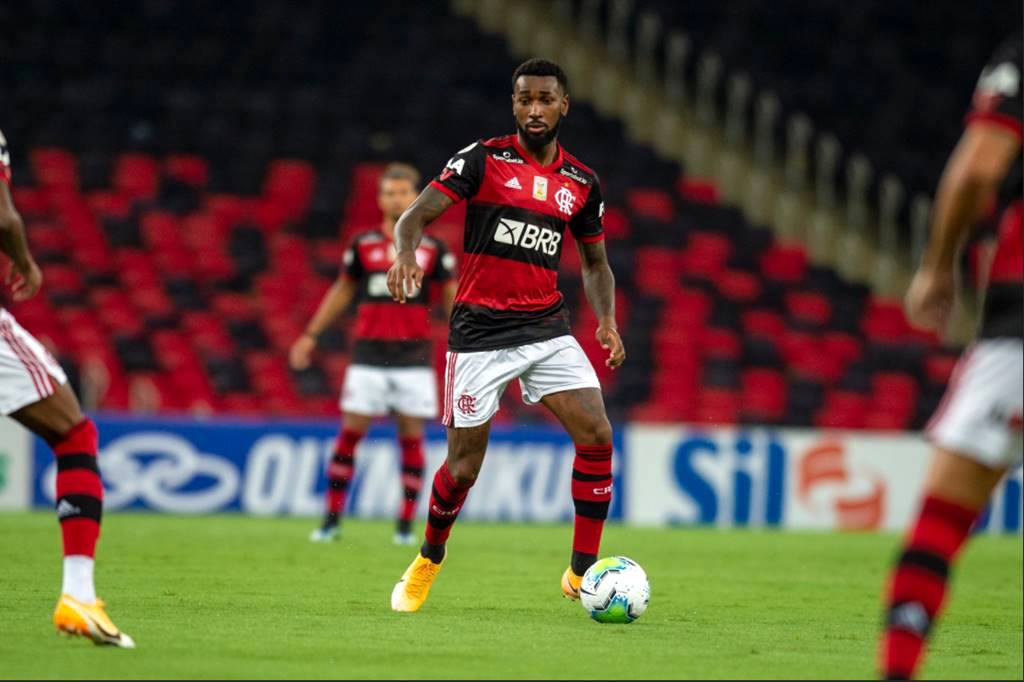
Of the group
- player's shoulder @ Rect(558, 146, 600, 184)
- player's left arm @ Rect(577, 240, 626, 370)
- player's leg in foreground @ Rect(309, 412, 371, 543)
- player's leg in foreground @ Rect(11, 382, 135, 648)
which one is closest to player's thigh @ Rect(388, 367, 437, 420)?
player's leg in foreground @ Rect(309, 412, 371, 543)

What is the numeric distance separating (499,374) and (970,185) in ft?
11.3

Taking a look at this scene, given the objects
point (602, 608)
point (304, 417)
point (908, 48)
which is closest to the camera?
point (602, 608)

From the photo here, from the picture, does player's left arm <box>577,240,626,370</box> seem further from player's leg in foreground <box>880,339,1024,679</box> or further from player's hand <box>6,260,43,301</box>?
player's leg in foreground <box>880,339,1024,679</box>

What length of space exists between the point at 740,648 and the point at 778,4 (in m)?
19.3

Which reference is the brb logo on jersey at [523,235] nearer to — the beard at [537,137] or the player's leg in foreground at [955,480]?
the beard at [537,137]

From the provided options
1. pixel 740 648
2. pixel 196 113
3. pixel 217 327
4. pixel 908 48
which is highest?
pixel 908 48

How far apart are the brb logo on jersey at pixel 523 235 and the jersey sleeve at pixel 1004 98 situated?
10.5 feet

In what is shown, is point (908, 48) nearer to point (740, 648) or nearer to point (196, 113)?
point (196, 113)

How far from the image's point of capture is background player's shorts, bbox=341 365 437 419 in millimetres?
12500

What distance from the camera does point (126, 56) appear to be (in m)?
22.8

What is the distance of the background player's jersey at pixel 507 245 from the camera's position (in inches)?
308

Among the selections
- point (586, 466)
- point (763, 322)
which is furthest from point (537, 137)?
point (763, 322)

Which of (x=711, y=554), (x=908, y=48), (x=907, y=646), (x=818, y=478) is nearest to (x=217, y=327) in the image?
(x=818, y=478)

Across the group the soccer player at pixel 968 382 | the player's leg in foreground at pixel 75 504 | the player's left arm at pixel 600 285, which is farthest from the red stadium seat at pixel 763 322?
the soccer player at pixel 968 382
